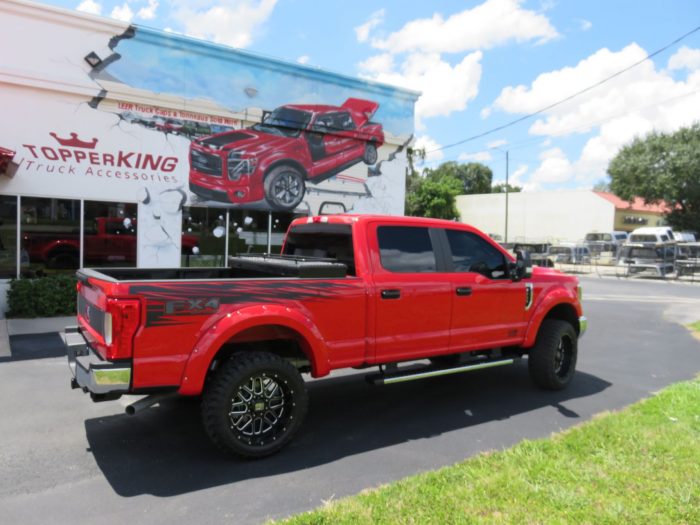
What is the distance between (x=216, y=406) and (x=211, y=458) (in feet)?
1.79

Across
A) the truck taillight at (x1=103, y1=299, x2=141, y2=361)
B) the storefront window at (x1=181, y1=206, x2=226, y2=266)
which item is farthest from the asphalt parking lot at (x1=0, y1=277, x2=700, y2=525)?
the storefront window at (x1=181, y1=206, x2=226, y2=266)

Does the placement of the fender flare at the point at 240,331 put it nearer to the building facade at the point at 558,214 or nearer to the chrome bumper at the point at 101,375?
the chrome bumper at the point at 101,375

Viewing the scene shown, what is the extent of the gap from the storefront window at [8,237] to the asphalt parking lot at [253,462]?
3.03 metres

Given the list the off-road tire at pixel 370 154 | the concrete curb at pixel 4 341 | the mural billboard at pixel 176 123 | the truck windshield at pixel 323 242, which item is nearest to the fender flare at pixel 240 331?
the truck windshield at pixel 323 242

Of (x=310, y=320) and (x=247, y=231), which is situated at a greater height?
(x=247, y=231)

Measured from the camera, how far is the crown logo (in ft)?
33.3

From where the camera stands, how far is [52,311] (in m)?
9.74

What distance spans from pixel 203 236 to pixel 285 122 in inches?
135


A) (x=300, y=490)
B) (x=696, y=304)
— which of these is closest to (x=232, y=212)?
(x=300, y=490)

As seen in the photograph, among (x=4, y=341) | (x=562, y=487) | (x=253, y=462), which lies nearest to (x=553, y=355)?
(x=562, y=487)

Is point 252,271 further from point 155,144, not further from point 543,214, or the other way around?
point 543,214

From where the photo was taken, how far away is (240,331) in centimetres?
409

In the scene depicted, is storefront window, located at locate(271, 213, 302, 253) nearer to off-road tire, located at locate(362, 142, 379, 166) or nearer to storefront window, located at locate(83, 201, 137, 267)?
off-road tire, located at locate(362, 142, 379, 166)

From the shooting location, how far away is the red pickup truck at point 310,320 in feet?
12.2
